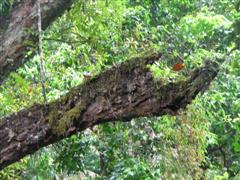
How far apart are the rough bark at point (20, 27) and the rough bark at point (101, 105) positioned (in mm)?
625

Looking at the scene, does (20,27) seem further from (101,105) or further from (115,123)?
(101,105)

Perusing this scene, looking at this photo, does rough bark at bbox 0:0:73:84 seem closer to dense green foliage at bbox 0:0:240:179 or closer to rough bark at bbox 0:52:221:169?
dense green foliage at bbox 0:0:240:179

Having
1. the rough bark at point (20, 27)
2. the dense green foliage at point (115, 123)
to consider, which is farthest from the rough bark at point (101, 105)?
the rough bark at point (20, 27)

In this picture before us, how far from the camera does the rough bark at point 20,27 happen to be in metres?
2.43

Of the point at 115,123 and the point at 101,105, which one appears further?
the point at 115,123

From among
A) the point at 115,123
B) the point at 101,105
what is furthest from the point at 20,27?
the point at 101,105

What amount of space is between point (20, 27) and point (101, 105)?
0.87m

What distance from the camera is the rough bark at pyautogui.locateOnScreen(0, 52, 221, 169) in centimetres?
172

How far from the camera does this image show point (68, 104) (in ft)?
6.17

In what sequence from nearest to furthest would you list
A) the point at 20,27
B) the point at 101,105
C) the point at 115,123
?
the point at 101,105, the point at 20,27, the point at 115,123

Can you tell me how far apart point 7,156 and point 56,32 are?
137 centimetres

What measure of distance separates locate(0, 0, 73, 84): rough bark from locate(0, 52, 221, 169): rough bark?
2.05ft

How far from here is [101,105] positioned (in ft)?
5.97

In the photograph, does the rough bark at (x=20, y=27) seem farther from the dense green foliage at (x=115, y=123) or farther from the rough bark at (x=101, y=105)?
the rough bark at (x=101, y=105)
